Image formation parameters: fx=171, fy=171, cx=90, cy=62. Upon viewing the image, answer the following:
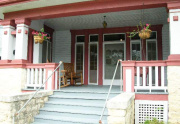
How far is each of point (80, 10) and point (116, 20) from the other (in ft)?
7.04

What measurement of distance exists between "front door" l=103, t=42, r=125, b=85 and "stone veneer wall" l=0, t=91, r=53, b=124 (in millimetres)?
3704

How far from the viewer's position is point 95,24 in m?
7.01

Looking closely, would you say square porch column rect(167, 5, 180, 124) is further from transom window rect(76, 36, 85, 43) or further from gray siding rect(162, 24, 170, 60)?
transom window rect(76, 36, 85, 43)

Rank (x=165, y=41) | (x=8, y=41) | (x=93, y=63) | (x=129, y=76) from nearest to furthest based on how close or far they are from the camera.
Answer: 1. (x=129, y=76)
2. (x=8, y=41)
3. (x=165, y=41)
4. (x=93, y=63)

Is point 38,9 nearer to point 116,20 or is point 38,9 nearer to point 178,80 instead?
point 116,20

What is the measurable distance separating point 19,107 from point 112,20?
455 cm

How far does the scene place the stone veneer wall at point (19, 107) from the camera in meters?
3.26

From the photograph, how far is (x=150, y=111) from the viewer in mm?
3934

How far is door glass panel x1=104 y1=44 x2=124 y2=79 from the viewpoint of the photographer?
723 centimetres

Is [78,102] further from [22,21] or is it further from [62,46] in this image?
[62,46]

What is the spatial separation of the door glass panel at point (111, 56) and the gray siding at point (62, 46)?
68.3 inches

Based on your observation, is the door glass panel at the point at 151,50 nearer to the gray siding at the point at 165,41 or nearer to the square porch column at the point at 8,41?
the gray siding at the point at 165,41

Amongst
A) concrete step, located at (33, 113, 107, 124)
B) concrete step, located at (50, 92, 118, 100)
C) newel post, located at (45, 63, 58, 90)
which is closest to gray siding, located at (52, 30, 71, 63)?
newel post, located at (45, 63, 58, 90)

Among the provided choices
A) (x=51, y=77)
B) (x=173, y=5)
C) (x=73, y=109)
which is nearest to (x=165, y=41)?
(x=173, y=5)
